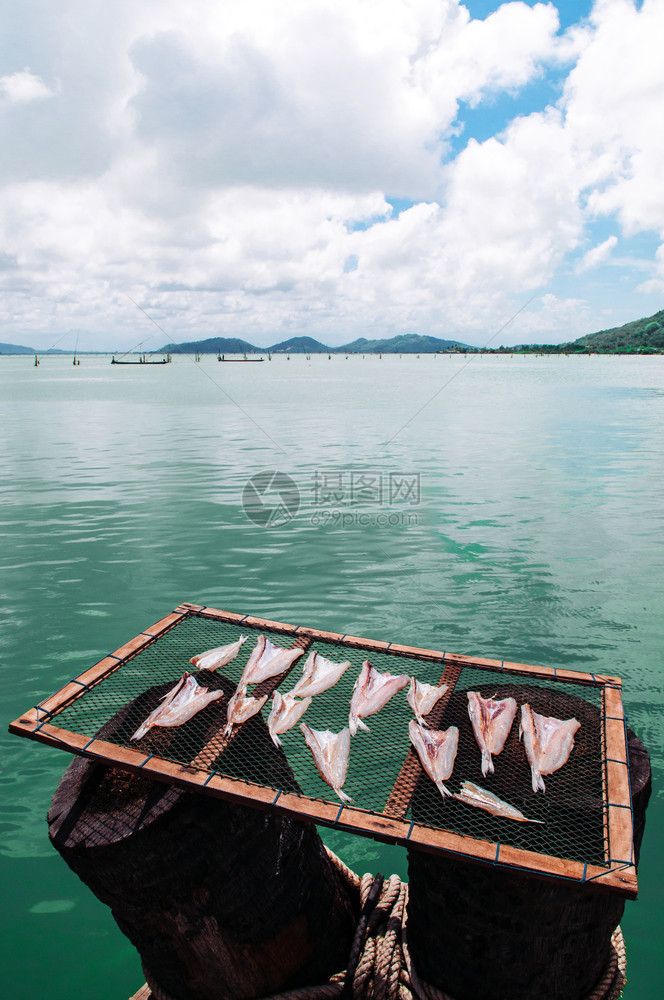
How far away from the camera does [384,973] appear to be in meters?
3.35

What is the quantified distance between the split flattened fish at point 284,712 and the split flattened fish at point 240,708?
109mm

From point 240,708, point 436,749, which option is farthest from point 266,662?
point 436,749

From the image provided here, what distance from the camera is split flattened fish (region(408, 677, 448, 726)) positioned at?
3834 millimetres

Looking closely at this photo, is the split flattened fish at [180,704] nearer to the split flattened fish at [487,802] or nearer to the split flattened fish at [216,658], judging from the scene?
the split flattened fish at [216,658]

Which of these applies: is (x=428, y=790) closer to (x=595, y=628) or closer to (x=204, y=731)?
(x=204, y=731)

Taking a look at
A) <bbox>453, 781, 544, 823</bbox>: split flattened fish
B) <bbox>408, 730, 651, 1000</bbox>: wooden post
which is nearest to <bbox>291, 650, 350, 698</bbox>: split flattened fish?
<bbox>408, 730, 651, 1000</bbox>: wooden post

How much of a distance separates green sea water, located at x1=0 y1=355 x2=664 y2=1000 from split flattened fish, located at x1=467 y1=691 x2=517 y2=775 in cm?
255

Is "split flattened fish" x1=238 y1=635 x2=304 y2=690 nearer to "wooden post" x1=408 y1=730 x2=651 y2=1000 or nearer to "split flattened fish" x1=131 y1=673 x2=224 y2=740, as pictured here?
"split flattened fish" x1=131 y1=673 x2=224 y2=740

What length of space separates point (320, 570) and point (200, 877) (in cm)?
884

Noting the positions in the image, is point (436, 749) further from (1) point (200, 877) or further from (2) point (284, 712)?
(1) point (200, 877)

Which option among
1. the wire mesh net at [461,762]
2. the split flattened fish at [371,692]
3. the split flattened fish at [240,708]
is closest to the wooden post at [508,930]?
the wire mesh net at [461,762]

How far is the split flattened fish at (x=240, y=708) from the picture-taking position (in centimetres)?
365

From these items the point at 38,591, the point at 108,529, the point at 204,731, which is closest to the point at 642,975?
the point at 204,731

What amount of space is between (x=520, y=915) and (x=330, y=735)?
142 centimetres
